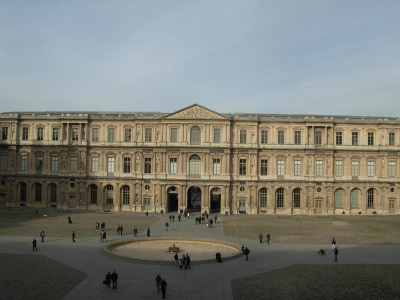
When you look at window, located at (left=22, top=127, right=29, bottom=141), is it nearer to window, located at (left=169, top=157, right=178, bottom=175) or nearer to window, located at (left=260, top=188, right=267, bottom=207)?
window, located at (left=169, top=157, right=178, bottom=175)

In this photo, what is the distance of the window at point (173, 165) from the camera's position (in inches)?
2694

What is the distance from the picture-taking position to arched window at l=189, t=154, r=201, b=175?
224 ft

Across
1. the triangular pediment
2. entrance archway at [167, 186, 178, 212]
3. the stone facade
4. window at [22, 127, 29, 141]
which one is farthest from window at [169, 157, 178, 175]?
window at [22, 127, 29, 141]

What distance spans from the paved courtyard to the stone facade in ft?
54.2

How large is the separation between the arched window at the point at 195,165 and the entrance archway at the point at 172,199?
14.2 ft

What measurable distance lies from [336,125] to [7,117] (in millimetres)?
59543

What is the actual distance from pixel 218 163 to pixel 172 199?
11214 mm

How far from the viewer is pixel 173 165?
68.5 m

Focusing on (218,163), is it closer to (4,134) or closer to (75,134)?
(75,134)

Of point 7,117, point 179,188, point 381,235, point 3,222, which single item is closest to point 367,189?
point 381,235

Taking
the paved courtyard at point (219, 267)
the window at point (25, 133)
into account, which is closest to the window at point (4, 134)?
the window at point (25, 133)

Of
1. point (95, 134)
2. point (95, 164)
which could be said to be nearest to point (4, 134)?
point (95, 134)

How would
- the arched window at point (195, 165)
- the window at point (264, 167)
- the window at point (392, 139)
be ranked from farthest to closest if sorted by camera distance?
the window at point (392, 139)
the window at point (264, 167)
the arched window at point (195, 165)

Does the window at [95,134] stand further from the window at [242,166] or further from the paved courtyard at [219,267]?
the window at [242,166]
